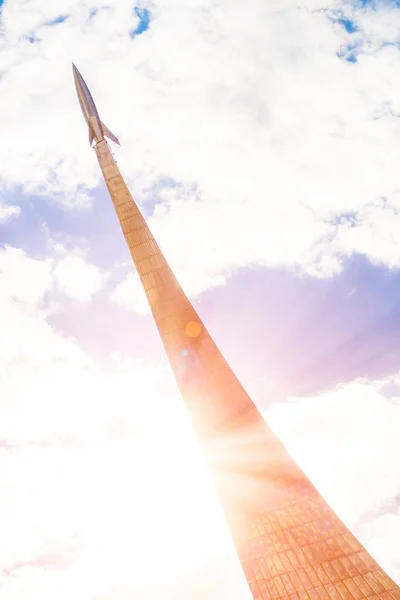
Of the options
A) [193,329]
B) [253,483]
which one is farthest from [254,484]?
[193,329]

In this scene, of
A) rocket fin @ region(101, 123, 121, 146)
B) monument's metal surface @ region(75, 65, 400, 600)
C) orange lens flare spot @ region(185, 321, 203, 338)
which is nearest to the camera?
monument's metal surface @ region(75, 65, 400, 600)

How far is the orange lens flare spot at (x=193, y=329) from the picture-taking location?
15523 mm

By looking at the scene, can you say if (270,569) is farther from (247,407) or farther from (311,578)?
(247,407)

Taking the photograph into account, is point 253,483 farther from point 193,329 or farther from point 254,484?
point 193,329

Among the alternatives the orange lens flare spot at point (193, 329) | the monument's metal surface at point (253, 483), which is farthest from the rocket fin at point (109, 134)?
the orange lens flare spot at point (193, 329)

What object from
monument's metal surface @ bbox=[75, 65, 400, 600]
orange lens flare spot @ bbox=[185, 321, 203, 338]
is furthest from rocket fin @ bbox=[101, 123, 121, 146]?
orange lens flare spot @ bbox=[185, 321, 203, 338]

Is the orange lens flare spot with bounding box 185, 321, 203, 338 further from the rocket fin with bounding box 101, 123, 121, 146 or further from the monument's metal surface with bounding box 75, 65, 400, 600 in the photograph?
the rocket fin with bounding box 101, 123, 121, 146

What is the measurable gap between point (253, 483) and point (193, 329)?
6000mm

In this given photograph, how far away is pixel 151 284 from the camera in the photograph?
16.8 metres

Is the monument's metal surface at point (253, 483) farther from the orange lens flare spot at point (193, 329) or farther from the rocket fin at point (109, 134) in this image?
the rocket fin at point (109, 134)

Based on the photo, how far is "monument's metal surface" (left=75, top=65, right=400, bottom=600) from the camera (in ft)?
33.4

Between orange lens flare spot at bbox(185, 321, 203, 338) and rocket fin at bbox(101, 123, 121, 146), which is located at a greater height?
rocket fin at bbox(101, 123, 121, 146)

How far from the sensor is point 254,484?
1249 cm

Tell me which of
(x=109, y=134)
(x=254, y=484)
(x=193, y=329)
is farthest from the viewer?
(x=109, y=134)
